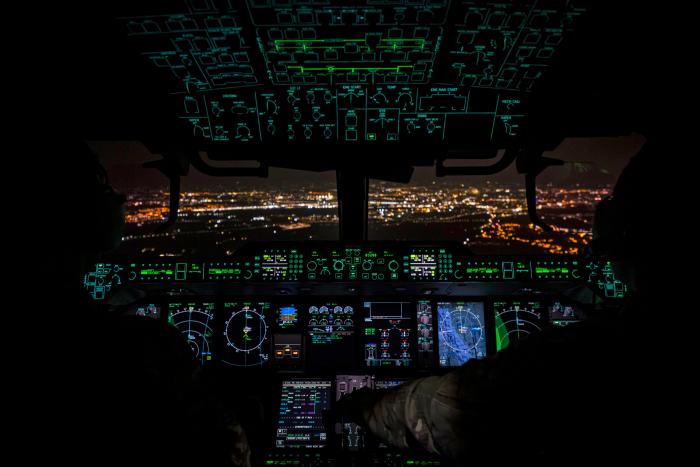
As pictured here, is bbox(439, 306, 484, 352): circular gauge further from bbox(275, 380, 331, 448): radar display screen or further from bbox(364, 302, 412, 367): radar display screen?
bbox(275, 380, 331, 448): radar display screen

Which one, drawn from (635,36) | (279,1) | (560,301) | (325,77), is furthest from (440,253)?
(279,1)

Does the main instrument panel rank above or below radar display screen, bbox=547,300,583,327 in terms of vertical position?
above

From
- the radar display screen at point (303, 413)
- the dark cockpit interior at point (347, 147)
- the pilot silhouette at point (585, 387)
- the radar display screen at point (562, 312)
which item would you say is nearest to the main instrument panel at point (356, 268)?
the dark cockpit interior at point (347, 147)

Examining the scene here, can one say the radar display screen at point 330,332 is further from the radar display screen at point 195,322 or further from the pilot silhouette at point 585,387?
the pilot silhouette at point 585,387

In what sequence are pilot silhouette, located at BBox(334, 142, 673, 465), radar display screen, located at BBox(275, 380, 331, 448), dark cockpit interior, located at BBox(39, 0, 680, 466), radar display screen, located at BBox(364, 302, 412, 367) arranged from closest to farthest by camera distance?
pilot silhouette, located at BBox(334, 142, 673, 465), dark cockpit interior, located at BBox(39, 0, 680, 466), radar display screen, located at BBox(275, 380, 331, 448), radar display screen, located at BBox(364, 302, 412, 367)

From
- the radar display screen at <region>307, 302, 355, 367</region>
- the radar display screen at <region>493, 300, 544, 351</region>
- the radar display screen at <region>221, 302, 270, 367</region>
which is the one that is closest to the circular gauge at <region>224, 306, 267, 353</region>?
the radar display screen at <region>221, 302, 270, 367</region>

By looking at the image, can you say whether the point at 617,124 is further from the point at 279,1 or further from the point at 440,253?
the point at 279,1
